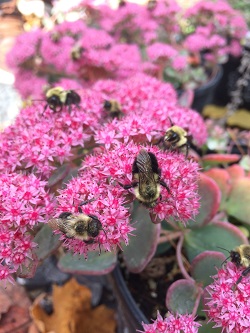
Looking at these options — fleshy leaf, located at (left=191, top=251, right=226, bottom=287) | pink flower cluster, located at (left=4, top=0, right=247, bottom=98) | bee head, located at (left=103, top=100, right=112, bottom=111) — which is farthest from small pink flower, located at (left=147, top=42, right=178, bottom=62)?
fleshy leaf, located at (left=191, top=251, right=226, bottom=287)

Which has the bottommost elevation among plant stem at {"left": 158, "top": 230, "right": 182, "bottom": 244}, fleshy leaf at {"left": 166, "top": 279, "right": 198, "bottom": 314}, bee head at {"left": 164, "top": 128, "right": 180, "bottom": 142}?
plant stem at {"left": 158, "top": 230, "right": 182, "bottom": 244}

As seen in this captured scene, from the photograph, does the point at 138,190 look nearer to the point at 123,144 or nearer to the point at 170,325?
the point at 123,144

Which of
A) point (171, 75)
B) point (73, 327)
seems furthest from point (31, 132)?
point (171, 75)

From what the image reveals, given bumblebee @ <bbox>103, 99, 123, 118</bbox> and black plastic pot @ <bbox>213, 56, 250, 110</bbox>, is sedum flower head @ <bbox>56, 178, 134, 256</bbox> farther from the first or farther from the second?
black plastic pot @ <bbox>213, 56, 250, 110</bbox>

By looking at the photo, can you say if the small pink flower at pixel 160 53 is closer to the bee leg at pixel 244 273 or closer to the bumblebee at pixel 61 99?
the bumblebee at pixel 61 99

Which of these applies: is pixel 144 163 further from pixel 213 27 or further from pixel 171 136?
pixel 213 27

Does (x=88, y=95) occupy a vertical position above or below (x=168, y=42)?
above

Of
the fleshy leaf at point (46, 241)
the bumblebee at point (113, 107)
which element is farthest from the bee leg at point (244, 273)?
the bumblebee at point (113, 107)
